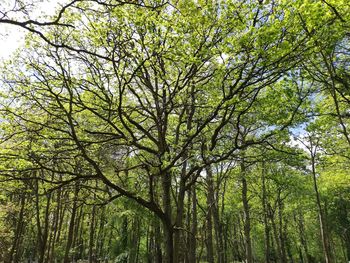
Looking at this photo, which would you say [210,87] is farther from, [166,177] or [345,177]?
[345,177]

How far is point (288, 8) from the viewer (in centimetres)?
642

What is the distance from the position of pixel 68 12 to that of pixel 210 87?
4.81m

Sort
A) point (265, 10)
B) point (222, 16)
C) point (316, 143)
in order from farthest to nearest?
point (316, 143), point (222, 16), point (265, 10)

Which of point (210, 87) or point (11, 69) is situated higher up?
point (11, 69)

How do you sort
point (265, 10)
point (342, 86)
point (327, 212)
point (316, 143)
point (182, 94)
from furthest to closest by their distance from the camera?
point (327, 212) < point (316, 143) < point (342, 86) < point (182, 94) < point (265, 10)

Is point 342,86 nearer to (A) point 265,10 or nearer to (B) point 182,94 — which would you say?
(A) point 265,10

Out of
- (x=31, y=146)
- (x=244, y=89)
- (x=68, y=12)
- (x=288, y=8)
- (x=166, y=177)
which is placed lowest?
(x=166, y=177)

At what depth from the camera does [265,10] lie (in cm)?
714

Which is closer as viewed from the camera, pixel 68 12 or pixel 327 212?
pixel 68 12

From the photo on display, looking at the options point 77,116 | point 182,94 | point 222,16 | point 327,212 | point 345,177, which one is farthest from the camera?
point 327,212

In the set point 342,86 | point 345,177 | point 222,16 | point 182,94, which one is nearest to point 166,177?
point 182,94

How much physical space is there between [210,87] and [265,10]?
259cm

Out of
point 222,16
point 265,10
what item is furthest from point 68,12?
point 265,10

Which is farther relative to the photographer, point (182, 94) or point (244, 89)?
point (182, 94)
